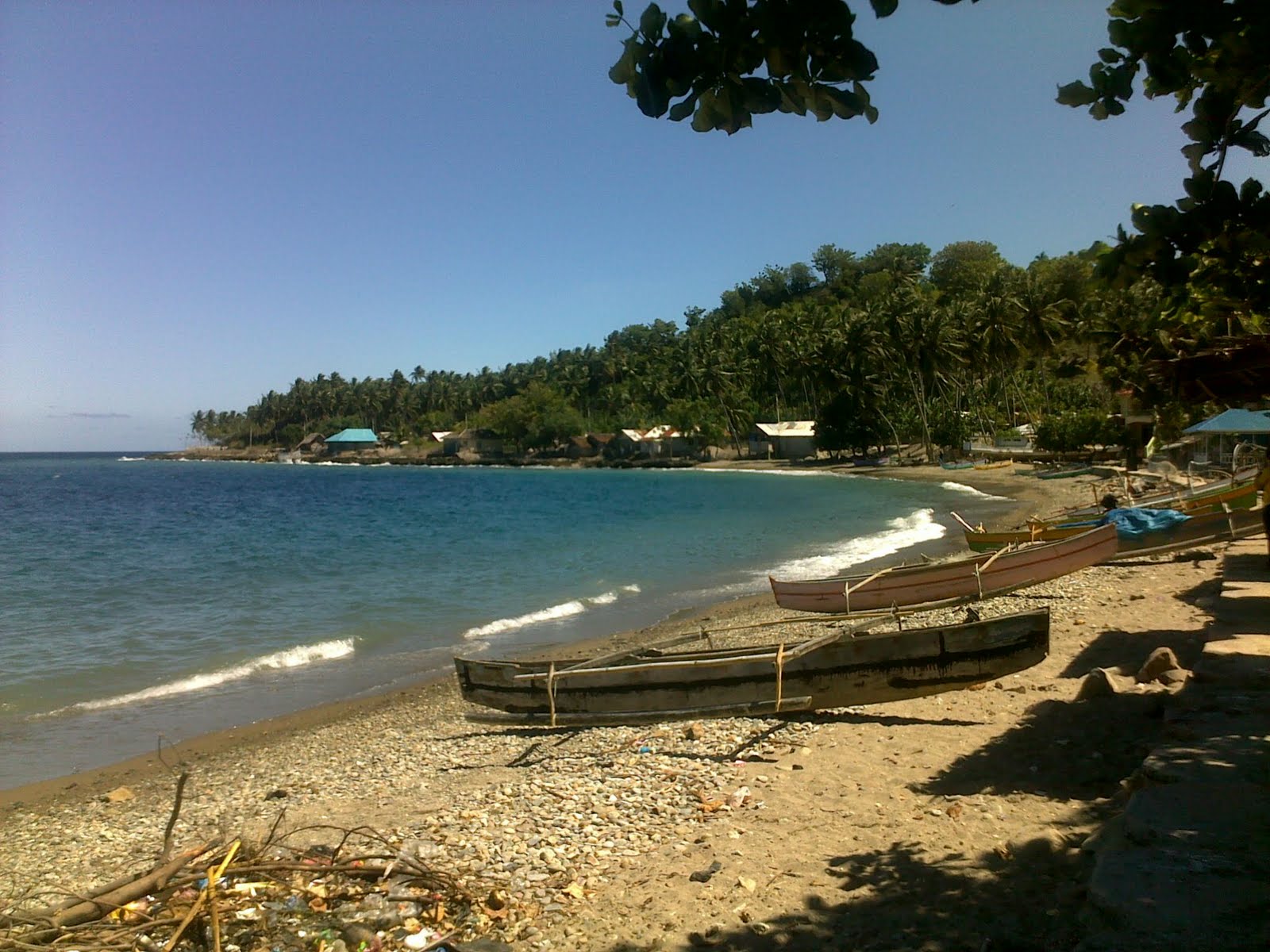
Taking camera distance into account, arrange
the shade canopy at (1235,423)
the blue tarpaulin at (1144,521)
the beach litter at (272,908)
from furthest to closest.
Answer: the shade canopy at (1235,423), the blue tarpaulin at (1144,521), the beach litter at (272,908)

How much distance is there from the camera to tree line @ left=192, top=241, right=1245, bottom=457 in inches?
2196

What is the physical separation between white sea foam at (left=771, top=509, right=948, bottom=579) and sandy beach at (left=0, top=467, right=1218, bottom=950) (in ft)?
36.2

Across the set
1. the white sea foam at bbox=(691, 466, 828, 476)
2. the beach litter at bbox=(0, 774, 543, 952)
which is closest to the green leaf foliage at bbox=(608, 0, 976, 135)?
the beach litter at bbox=(0, 774, 543, 952)

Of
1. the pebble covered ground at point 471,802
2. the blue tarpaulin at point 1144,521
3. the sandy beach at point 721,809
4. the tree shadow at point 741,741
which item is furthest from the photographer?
the blue tarpaulin at point 1144,521

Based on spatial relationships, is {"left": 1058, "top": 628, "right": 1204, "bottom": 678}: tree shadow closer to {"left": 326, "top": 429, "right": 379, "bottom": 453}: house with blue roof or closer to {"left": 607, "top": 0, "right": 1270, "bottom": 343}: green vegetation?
{"left": 607, "top": 0, "right": 1270, "bottom": 343}: green vegetation

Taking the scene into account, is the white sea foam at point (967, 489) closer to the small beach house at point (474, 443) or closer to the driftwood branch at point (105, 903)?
the driftwood branch at point (105, 903)

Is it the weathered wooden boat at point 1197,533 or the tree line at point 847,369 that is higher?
the tree line at point 847,369

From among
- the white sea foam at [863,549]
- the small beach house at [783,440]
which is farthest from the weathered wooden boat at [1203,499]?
the small beach house at [783,440]

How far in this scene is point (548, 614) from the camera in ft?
62.8

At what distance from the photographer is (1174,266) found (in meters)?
3.50

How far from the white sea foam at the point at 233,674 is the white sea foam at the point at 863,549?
1045cm

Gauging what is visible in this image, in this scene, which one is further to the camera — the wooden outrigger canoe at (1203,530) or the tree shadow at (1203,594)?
the wooden outrigger canoe at (1203,530)

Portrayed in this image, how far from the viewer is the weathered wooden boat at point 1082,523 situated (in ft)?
53.0

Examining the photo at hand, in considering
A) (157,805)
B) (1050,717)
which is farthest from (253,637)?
(1050,717)
